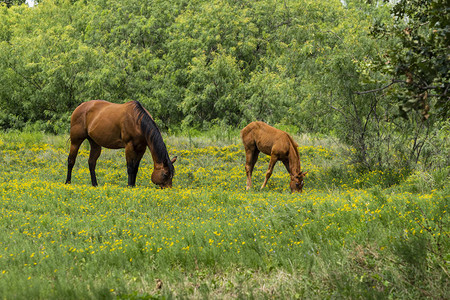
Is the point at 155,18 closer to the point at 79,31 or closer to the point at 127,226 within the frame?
the point at 79,31

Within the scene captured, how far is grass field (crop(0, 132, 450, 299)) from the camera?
18.7ft

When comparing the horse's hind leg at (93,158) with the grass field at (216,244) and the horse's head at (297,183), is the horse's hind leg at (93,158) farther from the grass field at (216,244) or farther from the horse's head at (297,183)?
the horse's head at (297,183)

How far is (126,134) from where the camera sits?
14.4 meters

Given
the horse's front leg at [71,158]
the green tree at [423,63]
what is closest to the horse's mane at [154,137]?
the horse's front leg at [71,158]

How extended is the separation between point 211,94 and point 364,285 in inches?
1070

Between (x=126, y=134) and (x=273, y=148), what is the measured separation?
480 centimetres

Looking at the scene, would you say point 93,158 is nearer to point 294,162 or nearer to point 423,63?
point 294,162

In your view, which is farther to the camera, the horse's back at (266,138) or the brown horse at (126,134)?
the horse's back at (266,138)

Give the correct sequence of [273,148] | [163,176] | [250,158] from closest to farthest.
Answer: [163,176] → [273,148] → [250,158]

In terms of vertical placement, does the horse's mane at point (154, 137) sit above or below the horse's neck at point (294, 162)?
above

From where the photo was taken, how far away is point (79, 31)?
4088 cm

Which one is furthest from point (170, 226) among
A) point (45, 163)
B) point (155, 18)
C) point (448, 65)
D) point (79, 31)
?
point (79, 31)

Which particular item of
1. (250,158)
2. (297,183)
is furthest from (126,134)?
(297,183)

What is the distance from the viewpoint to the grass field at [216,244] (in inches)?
225
